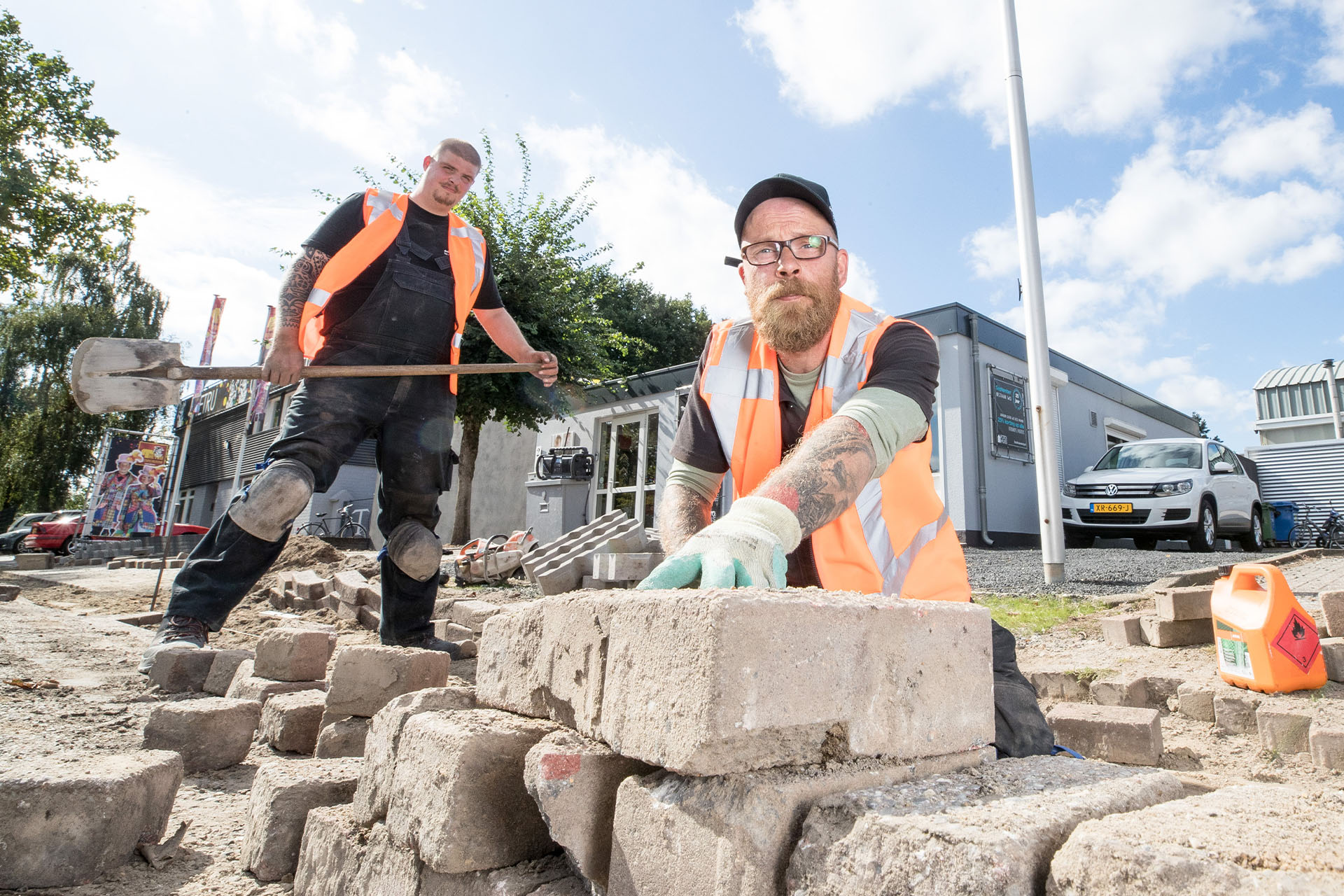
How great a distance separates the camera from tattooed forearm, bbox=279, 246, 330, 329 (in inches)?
133

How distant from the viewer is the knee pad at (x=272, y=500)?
3037mm

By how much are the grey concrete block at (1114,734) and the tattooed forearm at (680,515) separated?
5.25 feet

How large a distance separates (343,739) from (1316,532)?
1724 centimetres

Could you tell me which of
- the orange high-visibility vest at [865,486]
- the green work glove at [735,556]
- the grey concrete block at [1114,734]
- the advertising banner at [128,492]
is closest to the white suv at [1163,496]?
the grey concrete block at [1114,734]

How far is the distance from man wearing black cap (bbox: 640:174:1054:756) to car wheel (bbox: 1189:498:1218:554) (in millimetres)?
9006

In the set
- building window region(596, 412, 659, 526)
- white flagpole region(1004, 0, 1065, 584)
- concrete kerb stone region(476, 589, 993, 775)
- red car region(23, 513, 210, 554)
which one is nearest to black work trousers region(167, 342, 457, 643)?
concrete kerb stone region(476, 589, 993, 775)

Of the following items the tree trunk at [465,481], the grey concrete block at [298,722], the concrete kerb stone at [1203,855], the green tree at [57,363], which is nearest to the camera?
the concrete kerb stone at [1203,855]

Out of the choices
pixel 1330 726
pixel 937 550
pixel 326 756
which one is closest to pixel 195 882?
pixel 326 756

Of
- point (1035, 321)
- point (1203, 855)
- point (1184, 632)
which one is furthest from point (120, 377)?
point (1035, 321)

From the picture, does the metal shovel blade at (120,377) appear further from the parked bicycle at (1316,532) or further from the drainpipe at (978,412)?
the parked bicycle at (1316,532)

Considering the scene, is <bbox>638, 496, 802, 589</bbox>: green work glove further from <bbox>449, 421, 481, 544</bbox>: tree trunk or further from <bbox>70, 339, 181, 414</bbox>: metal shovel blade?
<bbox>449, 421, 481, 544</bbox>: tree trunk

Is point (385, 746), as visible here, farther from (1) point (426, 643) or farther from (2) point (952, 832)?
(1) point (426, 643)

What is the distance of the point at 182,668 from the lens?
127 inches

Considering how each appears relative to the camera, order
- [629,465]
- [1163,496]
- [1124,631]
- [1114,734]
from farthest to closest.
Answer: [629,465], [1163,496], [1124,631], [1114,734]
